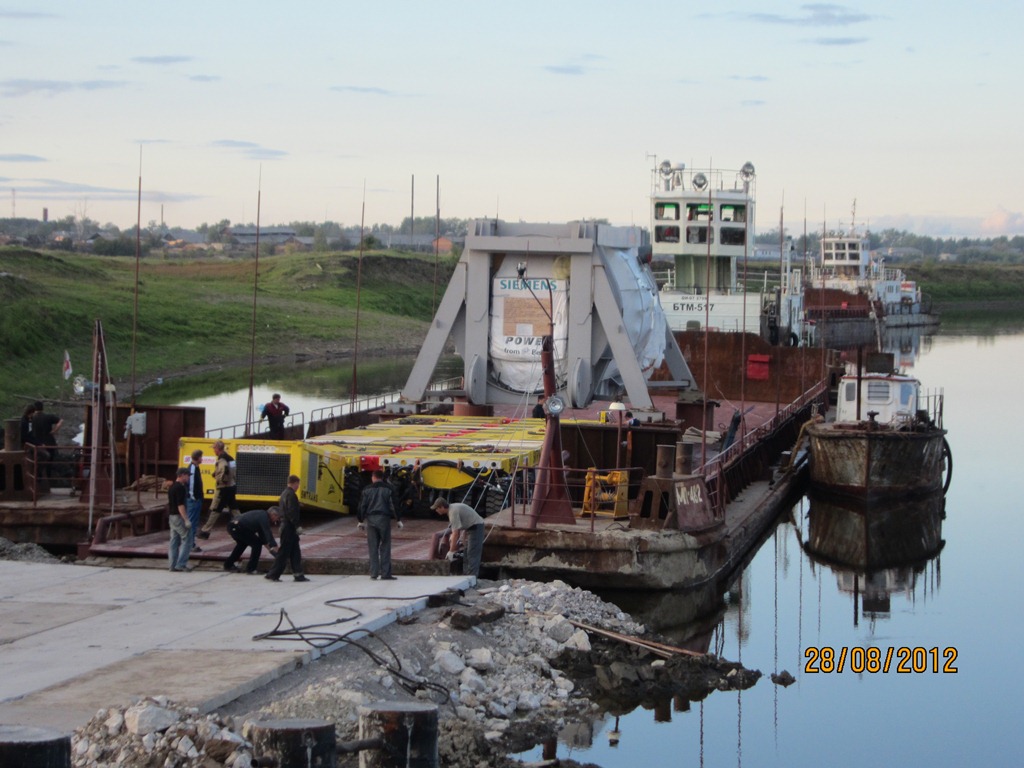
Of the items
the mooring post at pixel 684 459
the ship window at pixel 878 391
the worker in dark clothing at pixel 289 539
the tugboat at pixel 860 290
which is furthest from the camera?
the tugboat at pixel 860 290

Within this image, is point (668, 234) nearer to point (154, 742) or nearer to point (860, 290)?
point (154, 742)

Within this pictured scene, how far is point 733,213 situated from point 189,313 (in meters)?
33.5

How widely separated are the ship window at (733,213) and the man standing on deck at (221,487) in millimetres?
31913

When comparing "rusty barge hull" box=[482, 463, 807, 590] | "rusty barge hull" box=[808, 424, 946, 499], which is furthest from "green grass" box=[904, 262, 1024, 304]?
"rusty barge hull" box=[482, 463, 807, 590]

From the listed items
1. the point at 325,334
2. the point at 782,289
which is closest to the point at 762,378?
the point at 782,289

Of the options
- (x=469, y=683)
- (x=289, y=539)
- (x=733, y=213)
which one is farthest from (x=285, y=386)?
(x=469, y=683)

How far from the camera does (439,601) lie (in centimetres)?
1549

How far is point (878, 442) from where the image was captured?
29.8 metres

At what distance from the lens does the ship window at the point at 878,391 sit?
3080 cm

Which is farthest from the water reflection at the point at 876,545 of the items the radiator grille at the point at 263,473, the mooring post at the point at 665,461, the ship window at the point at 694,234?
the ship window at the point at 694,234

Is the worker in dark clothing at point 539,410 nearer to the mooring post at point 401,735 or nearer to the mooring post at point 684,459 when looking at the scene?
the mooring post at point 684,459

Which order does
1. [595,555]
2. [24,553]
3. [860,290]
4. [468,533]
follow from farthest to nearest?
1. [860,290]
2. [24,553]
3. [595,555]
4. [468,533]

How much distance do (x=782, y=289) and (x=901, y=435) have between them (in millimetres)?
16832

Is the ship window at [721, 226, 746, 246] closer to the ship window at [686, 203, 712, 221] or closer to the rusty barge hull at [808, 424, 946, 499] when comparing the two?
the ship window at [686, 203, 712, 221]
